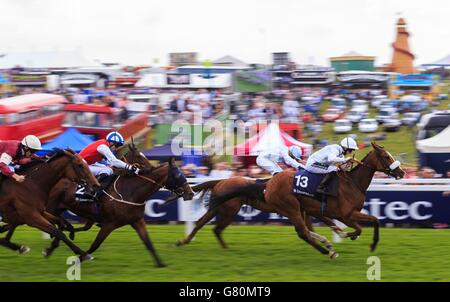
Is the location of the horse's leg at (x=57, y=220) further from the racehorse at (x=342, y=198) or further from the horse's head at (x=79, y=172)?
the racehorse at (x=342, y=198)

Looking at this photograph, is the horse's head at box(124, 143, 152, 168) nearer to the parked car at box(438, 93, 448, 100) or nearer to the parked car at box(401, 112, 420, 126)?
the parked car at box(401, 112, 420, 126)

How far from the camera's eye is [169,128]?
69.3 feet

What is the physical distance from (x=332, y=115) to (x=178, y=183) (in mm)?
19519

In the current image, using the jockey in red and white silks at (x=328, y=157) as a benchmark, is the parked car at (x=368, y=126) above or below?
below

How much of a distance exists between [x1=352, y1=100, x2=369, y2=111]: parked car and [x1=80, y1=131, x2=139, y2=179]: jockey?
19.6 m

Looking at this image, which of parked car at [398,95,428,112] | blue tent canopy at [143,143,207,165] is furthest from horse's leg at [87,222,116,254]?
parked car at [398,95,428,112]

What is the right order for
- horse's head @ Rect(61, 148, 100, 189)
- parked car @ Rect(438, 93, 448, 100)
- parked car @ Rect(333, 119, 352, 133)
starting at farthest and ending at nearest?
parked car @ Rect(438, 93, 448, 100)
parked car @ Rect(333, 119, 352, 133)
horse's head @ Rect(61, 148, 100, 189)

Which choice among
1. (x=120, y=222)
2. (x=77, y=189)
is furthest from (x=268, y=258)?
(x=77, y=189)

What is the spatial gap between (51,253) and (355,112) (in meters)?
19.6

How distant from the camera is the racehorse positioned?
8.91 m

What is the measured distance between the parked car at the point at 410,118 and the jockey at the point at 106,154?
17914 mm

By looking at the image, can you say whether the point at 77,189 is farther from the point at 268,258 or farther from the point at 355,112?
the point at 355,112

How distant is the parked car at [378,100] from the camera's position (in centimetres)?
2902

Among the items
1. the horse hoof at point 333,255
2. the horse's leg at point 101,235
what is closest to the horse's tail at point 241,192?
the horse hoof at point 333,255
